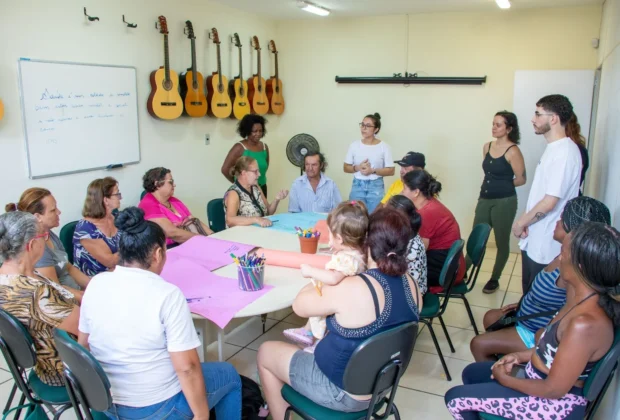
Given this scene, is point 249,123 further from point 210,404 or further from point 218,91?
point 210,404

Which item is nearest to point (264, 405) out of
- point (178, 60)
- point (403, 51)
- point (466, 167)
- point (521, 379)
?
point (521, 379)

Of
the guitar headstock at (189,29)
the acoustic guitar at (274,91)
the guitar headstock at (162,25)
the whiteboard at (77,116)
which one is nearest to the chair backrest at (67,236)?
the whiteboard at (77,116)

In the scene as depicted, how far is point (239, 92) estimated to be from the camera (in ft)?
18.1

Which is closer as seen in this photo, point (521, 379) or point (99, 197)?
point (521, 379)

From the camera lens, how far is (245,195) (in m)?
3.79

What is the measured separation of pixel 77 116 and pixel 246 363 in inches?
92.9

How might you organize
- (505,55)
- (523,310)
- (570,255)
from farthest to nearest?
1. (505,55)
2. (523,310)
3. (570,255)

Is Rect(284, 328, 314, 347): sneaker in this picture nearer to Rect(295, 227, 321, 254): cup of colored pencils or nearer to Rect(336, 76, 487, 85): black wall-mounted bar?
Rect(295, 227, 321, 254): cup of colored pencils

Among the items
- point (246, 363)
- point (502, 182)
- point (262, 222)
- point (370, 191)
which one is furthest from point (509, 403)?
point (370, 191)

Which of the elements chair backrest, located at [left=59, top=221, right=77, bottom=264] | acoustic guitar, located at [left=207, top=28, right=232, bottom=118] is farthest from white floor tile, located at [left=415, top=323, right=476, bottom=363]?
acoustic guitar, located at [left=207, top=28, right=232, bottom=118]

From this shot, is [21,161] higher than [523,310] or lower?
higher

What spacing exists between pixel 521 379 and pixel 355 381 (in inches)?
23.1

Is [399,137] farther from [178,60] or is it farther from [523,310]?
[523,310]

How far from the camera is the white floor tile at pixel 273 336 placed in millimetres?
3223
